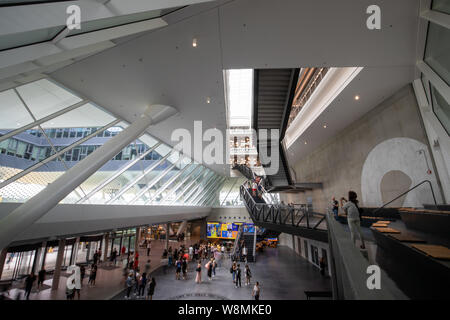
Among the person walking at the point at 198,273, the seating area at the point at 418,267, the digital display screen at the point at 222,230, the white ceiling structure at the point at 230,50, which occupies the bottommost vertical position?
the person walking at the point at 198,273

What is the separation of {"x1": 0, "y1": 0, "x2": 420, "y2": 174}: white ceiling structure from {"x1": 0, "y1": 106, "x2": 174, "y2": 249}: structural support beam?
1.75m

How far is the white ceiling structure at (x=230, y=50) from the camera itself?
470 centimetres

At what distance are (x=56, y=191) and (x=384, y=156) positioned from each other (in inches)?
501

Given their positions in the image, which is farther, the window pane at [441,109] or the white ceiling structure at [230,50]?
the window pane at [441,109]

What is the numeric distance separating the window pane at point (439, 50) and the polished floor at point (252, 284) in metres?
10.9

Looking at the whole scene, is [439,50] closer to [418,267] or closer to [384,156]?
[384,156]

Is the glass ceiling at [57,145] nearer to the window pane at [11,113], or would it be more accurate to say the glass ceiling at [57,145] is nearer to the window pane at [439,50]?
the window pane at [11,113]

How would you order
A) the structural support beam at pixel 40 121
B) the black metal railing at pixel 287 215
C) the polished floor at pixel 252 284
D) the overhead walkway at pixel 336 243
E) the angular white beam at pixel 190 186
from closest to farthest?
the overhead walkway at pixel 336 243, the structural support beam at pixel 40 121, the black metal railing at pixel 287 215, the polished floor at pixel 252 284, the angular white beam at pixel 190 186

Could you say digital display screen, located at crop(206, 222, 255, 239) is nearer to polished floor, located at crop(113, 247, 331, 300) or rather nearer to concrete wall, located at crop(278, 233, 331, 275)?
concrete wall, located at crop(278, 233, 331, 275)

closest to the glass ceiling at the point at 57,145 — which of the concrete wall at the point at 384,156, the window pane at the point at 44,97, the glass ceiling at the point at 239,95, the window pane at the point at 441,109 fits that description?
the window pane at the point at 44,97

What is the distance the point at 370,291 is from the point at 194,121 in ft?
29.5

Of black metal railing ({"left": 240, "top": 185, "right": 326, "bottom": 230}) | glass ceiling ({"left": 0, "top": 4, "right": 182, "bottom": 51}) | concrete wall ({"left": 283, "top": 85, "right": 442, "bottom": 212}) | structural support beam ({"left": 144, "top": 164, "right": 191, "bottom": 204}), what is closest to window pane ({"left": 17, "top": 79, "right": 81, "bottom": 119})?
glass ceiling ({"left": 0, "top": 4, "right": 182, "bottom": 51})

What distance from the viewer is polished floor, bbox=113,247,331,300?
11.0 m
